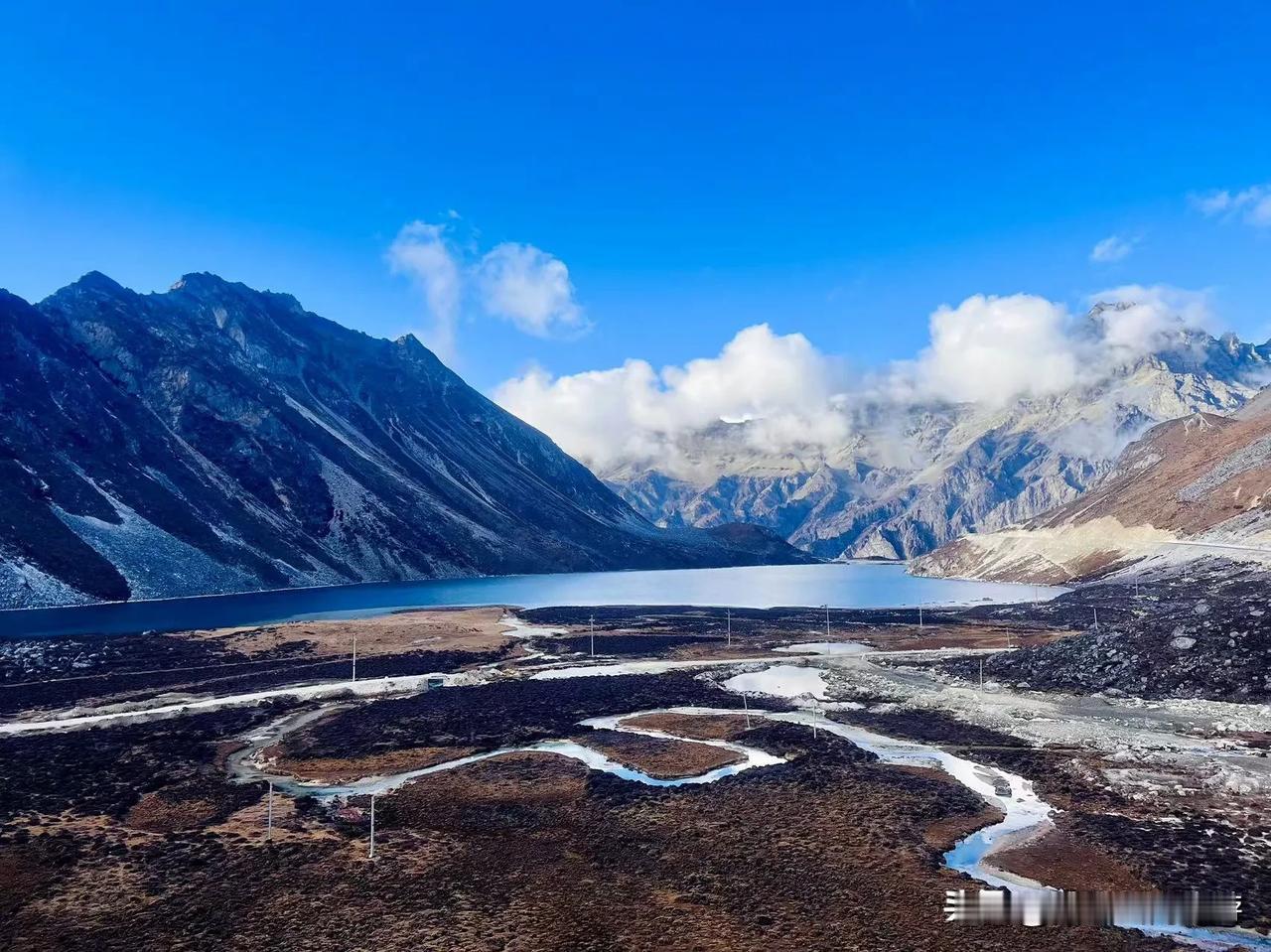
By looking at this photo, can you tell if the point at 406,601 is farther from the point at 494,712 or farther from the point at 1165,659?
the point at 1165,659

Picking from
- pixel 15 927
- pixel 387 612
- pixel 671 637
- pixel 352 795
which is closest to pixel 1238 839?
pixel 352 795

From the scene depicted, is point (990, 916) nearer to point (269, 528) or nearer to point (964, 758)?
point (964, 758)

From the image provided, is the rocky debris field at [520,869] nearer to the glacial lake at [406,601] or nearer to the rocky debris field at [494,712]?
the rocky debris field at [494,712]

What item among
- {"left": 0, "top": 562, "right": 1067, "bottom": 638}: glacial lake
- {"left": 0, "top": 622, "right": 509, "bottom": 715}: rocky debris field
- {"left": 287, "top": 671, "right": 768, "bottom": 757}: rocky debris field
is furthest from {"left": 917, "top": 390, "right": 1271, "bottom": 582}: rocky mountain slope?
{"left": 0, "top": 622, "right": 509, "bottom": 715}: rocky debris field

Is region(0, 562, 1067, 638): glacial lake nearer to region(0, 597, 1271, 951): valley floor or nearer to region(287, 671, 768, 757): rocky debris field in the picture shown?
region(0, 597, 1271, 951): valley floor

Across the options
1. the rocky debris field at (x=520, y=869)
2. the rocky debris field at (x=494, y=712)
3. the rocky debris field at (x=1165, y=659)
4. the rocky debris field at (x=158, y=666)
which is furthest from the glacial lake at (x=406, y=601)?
the rocky debris field at (x=1165, y=659)

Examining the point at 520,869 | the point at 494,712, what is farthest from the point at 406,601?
the point at 520,869
